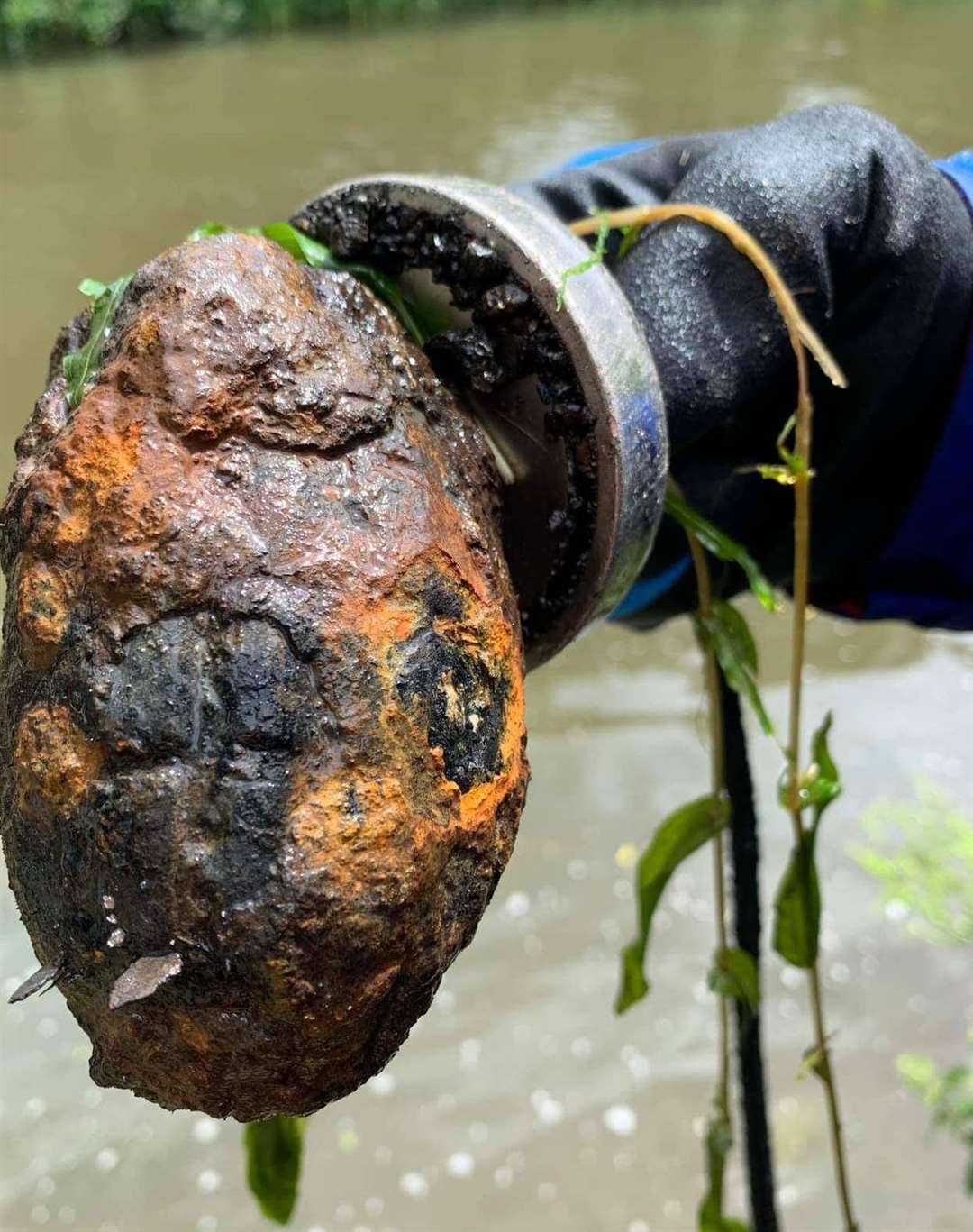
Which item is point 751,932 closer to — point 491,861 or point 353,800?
point 491,861

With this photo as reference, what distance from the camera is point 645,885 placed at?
1.36m

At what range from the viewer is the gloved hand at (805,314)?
3.50 ft

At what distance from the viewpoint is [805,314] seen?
112 centimetres

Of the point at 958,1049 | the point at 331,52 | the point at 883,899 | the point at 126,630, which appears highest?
the point at 126,630

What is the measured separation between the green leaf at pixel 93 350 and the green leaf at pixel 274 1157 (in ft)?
2.44

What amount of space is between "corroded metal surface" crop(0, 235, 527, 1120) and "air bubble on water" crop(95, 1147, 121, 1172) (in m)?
2.83

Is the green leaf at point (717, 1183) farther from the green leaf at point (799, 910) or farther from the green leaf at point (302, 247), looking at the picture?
the green leaf at point (302, 247)

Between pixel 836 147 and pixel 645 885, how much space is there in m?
0.83

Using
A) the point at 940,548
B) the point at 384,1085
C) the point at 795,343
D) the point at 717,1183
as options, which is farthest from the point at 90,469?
the point at 384,1085

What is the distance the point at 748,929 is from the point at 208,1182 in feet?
7.68

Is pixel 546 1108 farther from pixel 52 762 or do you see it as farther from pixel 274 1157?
pixel 52 762

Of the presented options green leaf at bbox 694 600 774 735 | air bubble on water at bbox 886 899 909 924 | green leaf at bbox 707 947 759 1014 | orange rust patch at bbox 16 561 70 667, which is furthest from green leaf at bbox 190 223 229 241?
air bubble on water at bbox 886 899 909 924

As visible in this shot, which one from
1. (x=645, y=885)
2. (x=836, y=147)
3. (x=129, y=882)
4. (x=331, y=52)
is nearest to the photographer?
(x=129, y=882)

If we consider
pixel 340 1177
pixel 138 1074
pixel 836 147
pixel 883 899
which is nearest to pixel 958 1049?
pixel 883 899
